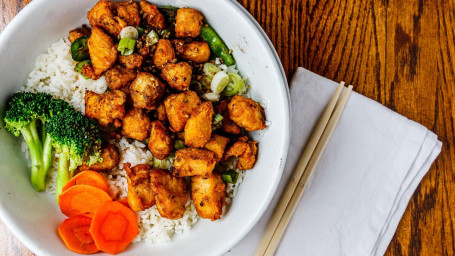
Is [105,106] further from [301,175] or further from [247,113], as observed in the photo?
[301,175]

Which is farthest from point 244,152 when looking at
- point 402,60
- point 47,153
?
point 402,60

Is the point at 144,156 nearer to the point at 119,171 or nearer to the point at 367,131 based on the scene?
the point at 119,171

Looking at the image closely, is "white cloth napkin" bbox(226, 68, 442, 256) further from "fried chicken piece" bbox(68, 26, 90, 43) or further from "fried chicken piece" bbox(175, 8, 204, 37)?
"fried chicken piece" bbox(68, 26, 90, 43)

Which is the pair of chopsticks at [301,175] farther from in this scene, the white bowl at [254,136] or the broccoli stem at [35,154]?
the broccoli stem at [35,154]

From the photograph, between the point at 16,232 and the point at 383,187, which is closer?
the point at 16,232

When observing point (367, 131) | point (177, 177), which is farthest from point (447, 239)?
point (177, 177)

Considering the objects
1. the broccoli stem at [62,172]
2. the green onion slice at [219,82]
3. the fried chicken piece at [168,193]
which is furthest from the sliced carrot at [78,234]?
the green onion slice at [219,82]
